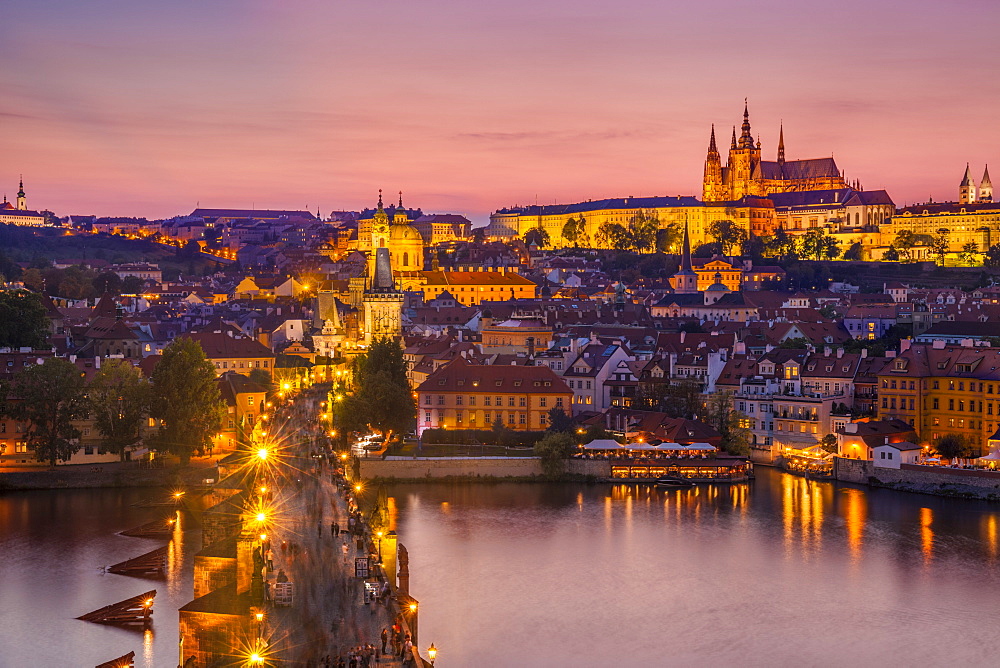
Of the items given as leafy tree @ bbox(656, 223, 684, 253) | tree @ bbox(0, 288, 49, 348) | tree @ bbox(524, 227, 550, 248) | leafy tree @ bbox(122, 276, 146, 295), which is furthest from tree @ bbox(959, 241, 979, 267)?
tree @ bbox(0, 288, 49, 348)

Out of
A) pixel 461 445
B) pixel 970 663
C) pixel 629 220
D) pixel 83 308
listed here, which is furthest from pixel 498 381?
pixel 629 220

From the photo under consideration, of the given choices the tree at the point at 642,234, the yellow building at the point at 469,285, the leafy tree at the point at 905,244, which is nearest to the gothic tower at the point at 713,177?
the tree at the point at 642,234

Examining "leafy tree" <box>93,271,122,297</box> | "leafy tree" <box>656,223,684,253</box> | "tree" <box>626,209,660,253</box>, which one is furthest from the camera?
"tree" <box>626,209,660,253</box>

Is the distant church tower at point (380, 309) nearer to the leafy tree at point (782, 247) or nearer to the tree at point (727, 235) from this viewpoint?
the leafy tree at point (782, 247)

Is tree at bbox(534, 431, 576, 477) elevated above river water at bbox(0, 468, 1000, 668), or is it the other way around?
tree at bbox(534, 431, 576, 477)

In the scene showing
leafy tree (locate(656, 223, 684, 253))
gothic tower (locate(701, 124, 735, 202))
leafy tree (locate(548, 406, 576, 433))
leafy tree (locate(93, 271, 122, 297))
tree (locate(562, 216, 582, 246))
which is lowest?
leafy tree (locate(548, 406, 576, 433))

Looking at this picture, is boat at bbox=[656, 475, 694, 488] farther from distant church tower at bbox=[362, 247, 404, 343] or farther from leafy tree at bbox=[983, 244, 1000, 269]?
leafy tree at bbox=[983, 244, 1000, 269]
